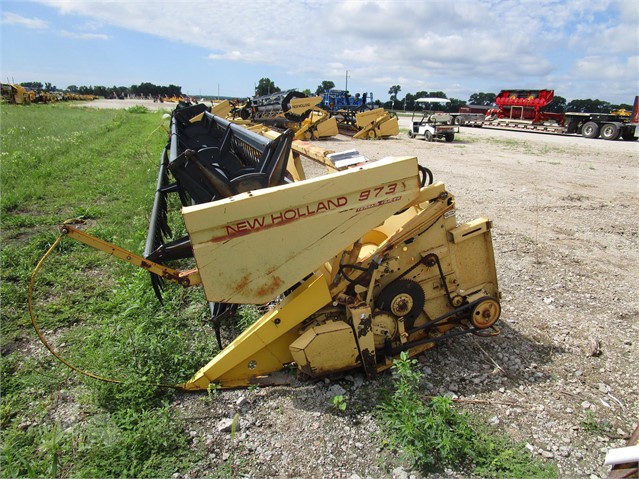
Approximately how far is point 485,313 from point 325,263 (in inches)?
55.4

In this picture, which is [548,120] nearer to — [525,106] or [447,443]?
[525,106]

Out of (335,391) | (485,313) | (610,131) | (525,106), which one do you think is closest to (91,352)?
(335,391)

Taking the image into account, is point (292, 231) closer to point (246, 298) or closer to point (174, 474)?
point (246, 298)

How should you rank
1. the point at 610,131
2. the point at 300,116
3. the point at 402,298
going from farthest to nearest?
the point at 610,131 → the point at 300,116 → the point at 402,298

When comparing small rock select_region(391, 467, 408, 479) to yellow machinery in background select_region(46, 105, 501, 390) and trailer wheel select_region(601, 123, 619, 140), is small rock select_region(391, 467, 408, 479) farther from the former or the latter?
trailer wheel select_region(601, 123, 619, 140)

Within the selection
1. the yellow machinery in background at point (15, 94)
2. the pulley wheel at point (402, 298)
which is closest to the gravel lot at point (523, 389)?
the pulley wheel at point (402, 298)

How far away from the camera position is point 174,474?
2.35 metres

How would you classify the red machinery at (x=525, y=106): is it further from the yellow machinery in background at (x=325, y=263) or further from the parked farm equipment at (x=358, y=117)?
the yellow machinery in background at (x=325, y=263)

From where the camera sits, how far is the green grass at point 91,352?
8.00ft

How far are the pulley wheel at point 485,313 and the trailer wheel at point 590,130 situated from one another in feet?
74.6

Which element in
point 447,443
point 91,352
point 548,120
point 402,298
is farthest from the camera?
point 548,120

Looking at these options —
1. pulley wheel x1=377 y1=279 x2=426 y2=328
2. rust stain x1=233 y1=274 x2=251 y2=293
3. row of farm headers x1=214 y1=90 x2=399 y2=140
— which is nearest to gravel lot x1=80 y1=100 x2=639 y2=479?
pulley wheel x1=377 y1=279 x2=426 y2=328

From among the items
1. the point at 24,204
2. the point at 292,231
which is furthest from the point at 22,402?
the point at 24,204

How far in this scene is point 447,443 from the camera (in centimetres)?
234
